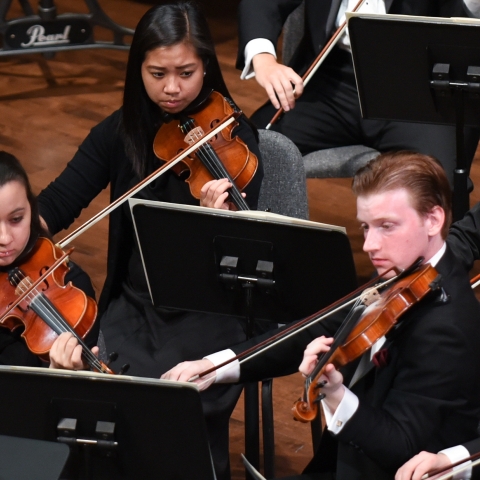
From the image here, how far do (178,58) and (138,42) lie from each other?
100mm

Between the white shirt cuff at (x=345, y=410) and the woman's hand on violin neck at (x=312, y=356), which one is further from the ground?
the woman's hand on violin neck at (x=312, y=356)

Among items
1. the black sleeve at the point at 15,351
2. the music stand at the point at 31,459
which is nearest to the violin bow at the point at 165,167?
the black sleeve at the point at 15,351

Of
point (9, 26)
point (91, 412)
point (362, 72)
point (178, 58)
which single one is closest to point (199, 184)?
point (178, 58)

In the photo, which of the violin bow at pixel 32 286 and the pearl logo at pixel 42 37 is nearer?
the violin bow at pixel 32 286

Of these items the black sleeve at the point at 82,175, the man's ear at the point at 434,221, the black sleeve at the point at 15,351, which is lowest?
the black sleeve at the point at 15,351

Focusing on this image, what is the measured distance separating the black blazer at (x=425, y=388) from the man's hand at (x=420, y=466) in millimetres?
42

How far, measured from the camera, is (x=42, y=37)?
3955 mm

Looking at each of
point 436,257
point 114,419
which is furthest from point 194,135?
point 114,419

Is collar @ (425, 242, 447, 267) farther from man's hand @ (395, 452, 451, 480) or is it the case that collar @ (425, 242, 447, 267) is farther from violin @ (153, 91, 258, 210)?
violin @ (153, 91, 258, 210)

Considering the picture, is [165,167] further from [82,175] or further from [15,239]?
[15,239]

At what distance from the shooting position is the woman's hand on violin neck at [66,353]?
5.36ft

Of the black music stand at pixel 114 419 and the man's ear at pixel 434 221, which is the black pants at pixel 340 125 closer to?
the man's ear at pixel 434 221

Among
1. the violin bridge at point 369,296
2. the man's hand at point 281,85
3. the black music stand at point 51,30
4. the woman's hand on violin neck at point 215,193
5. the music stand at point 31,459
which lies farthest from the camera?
the black music stand at point 51,30

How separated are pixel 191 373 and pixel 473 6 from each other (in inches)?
53.1
